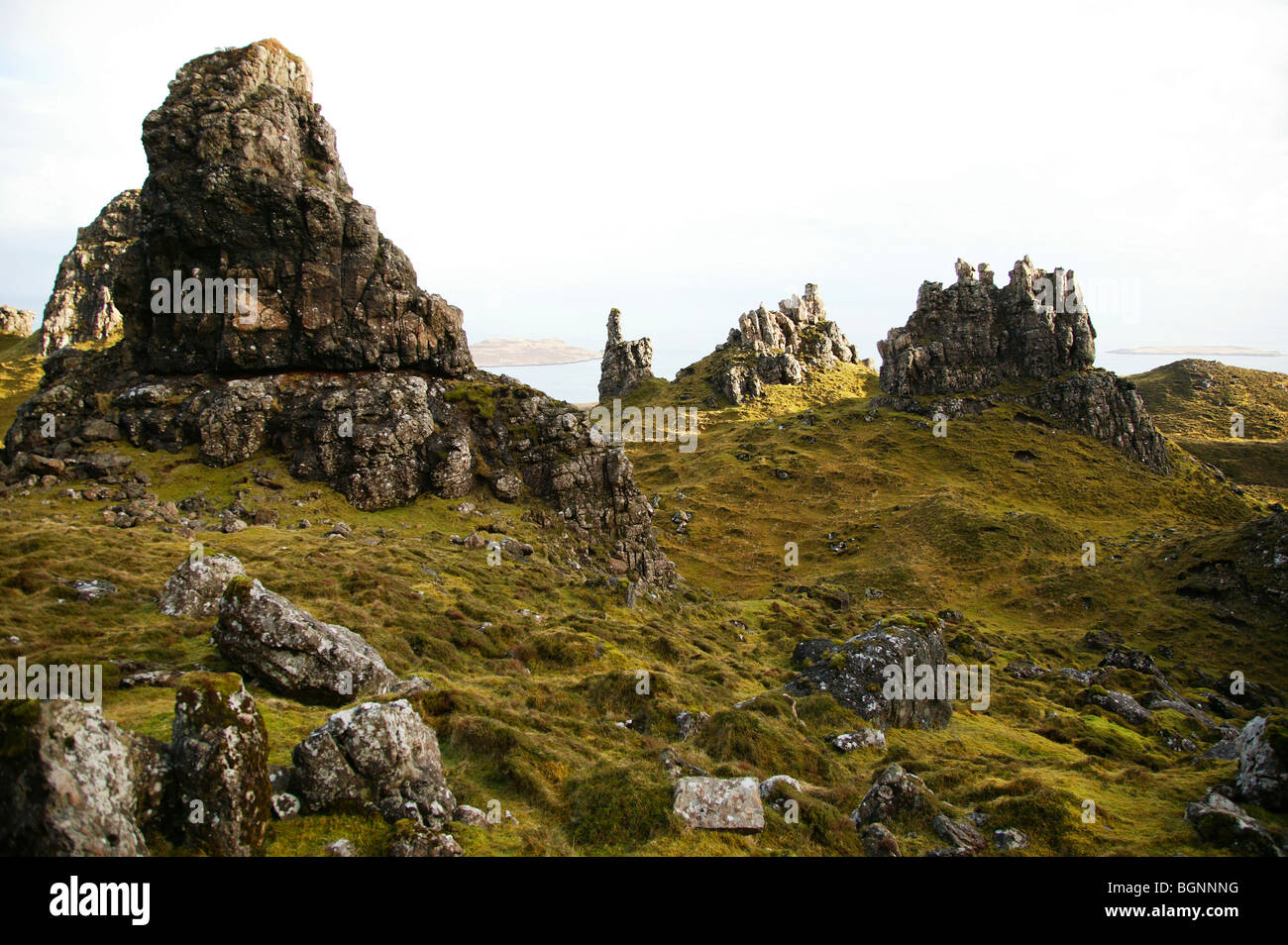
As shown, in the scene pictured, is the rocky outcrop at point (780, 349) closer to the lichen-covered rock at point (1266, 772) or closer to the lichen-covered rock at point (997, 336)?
the lichen-covered rock at point (997, 336)

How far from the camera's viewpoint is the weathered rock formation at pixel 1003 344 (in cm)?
12438

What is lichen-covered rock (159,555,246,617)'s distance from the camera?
22809 millimetres

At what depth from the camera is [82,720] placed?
9945 millimetres

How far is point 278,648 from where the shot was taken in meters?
17.9

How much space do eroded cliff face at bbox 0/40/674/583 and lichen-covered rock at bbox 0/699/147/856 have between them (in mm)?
37932

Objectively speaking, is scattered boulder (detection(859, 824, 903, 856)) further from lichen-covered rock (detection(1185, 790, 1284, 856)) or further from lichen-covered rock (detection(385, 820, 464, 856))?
lichen-covered rock (detection(385, 820, 464, 856))

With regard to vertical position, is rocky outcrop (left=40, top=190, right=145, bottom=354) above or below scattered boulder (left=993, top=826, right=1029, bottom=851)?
above

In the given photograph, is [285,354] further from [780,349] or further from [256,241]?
[780,349]

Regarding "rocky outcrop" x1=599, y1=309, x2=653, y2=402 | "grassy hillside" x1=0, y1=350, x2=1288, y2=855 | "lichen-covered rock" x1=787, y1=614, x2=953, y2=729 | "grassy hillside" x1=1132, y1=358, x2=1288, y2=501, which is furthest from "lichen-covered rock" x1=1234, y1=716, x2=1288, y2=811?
"rocky outcrop" x1=599, y1=309, x2=653, y2=402
